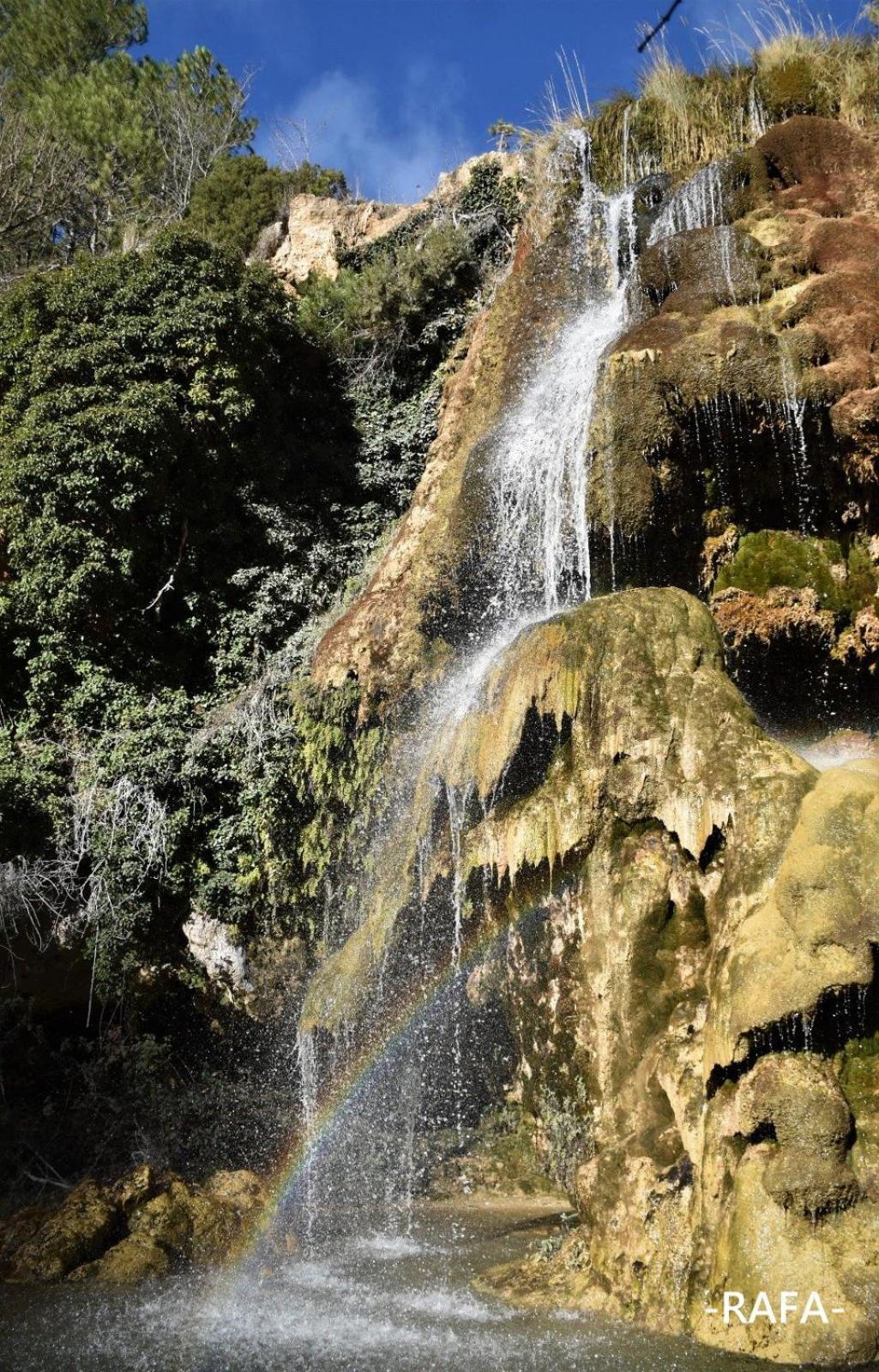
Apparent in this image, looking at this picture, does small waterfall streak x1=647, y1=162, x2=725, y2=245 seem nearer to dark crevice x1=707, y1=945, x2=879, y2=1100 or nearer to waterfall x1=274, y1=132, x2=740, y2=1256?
waterfall x1=274, y1=132, x2=740, y2=1256

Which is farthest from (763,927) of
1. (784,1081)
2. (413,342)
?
(413,342)

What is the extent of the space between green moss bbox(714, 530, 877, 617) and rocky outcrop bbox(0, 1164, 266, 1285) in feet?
22.8

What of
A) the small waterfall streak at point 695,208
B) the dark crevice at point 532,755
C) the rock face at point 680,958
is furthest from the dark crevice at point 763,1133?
the small waterfall streak at point 695,208

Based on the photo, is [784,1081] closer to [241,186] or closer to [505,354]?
[505,354]

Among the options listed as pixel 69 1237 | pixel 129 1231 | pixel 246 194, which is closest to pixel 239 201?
pixel 246 194

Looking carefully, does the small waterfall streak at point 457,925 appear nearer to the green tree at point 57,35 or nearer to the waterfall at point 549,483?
the waterfall at point 549,483

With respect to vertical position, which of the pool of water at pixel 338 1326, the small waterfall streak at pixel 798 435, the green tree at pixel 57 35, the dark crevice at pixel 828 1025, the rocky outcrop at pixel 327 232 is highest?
the green tree at pixel 57 35

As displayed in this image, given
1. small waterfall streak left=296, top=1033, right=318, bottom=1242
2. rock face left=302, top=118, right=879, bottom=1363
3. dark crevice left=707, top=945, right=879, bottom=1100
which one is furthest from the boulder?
dark crevice left=707, top=945, right=879, bottom=1100

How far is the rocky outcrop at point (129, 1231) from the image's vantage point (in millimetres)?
7875

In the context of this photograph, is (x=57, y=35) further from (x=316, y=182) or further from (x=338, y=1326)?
(x=338, y=1326)

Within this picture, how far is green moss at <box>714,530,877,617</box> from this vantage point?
10.3 m

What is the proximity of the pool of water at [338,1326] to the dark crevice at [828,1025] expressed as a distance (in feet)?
4.81

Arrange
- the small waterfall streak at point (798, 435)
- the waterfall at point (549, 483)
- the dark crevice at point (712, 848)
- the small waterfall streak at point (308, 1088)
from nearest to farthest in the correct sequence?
the dark crevice at point (712, 848)
the small waterfall streak at point (308, 1088)
the small waterfall streak at point (798, 435)
the waterfall at point (549, 483)

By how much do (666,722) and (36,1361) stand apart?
17.1 feet
